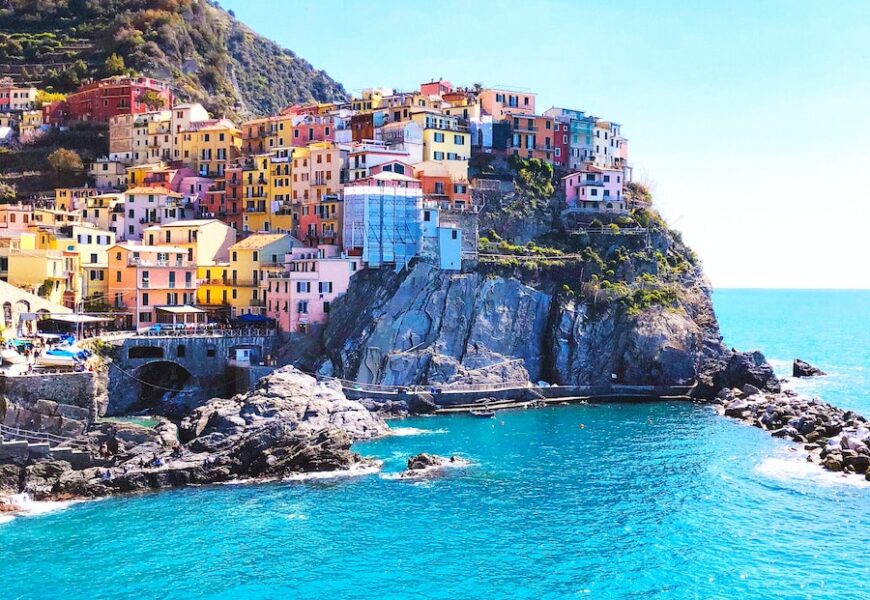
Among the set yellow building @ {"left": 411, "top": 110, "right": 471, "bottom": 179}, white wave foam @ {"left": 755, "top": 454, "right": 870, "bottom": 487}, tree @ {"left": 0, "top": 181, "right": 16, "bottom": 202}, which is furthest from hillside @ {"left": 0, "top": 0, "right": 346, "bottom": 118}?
white wave foam @ {"left": 755, "top": 454, "right": 870, "bottom": 487}

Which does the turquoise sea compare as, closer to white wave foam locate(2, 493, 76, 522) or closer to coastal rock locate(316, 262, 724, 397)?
white wave foam locate(2, 493, 76, 522)

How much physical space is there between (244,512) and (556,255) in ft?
153

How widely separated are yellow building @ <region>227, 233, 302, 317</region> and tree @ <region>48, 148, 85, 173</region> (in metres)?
32.2

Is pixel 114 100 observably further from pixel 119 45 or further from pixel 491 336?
pixel 491 336

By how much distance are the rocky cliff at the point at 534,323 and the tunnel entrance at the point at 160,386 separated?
10675 mm

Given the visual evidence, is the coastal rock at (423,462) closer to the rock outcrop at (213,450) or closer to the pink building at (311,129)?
the rock outcrop at (213,450)

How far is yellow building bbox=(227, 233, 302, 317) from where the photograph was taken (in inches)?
3159

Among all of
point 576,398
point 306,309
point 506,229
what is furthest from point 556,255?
point 306,309

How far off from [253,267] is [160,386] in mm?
14116

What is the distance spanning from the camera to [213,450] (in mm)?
53188

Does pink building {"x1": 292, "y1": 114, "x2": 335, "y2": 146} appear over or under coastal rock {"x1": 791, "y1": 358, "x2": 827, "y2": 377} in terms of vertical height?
over

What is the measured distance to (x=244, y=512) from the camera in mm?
46031

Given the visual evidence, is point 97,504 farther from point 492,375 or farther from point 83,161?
point 83,161

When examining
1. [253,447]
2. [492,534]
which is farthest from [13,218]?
[492,534]
